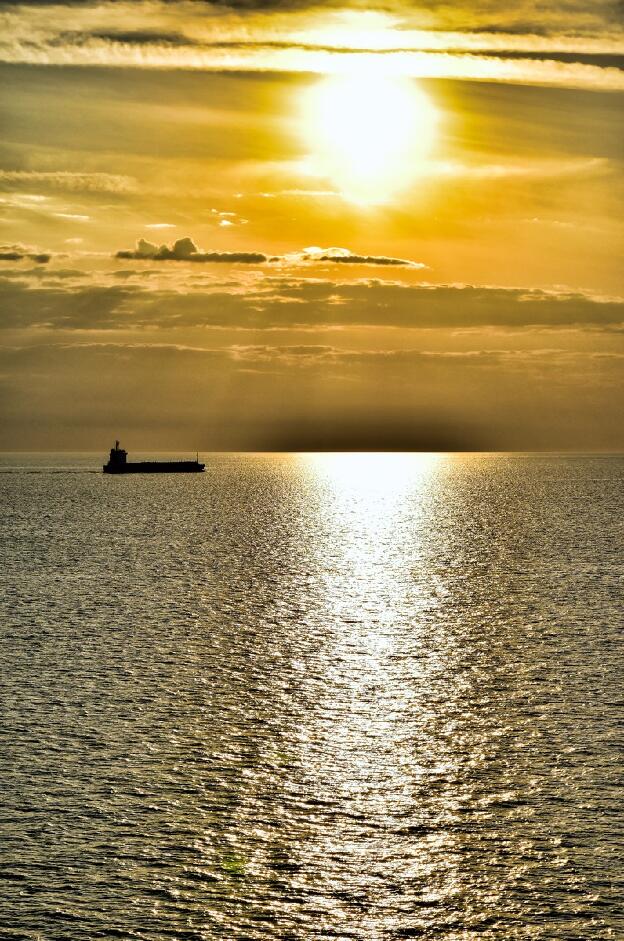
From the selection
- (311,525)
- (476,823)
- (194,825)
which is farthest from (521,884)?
(311,525)

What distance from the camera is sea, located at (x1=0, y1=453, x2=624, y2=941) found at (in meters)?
27.0

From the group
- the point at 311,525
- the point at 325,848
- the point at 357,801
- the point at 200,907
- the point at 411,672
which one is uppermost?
the point at 311,525

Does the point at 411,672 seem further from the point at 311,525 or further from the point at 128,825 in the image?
the point at 311,525

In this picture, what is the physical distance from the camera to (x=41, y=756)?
128 ft

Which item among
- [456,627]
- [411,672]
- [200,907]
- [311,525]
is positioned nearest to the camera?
[200,907]

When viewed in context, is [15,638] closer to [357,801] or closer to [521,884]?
[357,801]

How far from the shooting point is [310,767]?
3803 cm

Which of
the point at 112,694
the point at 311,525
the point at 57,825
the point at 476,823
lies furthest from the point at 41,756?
the point at 311,525

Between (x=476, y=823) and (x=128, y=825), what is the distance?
11.1m

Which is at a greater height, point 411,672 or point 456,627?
point 456,627

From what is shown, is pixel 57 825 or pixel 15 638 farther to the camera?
pixel 15 638

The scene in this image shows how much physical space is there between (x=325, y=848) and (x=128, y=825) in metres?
6.43

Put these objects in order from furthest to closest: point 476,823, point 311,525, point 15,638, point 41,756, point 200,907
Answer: point 311,525 < point 15,638 < point 41,756 < point 476,823 < point 200,907

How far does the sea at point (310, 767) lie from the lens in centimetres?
2698
